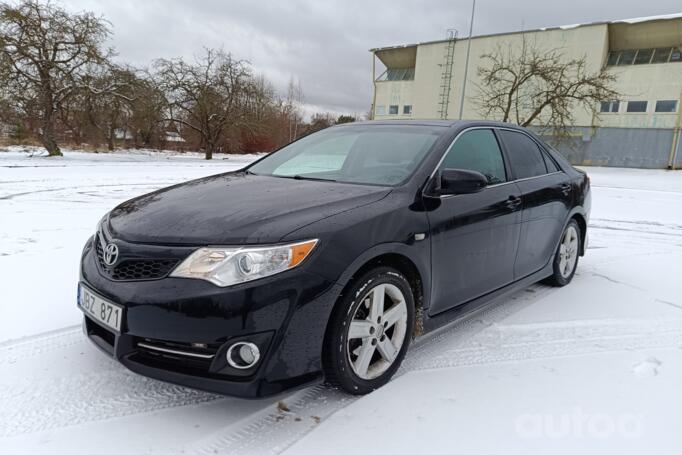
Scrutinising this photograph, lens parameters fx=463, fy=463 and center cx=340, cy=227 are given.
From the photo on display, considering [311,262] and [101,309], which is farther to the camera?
[101,309]

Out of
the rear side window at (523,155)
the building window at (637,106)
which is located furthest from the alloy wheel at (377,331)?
the building window at (637,106)

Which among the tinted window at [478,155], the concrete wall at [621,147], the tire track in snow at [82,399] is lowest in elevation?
the tire track in snow at [82,399]

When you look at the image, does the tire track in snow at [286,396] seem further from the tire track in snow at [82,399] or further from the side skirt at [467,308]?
the side skirt at [467,308]

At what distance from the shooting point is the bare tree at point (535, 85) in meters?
24.5

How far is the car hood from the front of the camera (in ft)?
7.04

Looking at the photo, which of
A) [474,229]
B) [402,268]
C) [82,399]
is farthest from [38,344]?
[474,229]

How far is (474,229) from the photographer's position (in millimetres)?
3006

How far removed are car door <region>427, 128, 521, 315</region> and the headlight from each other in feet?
3.31

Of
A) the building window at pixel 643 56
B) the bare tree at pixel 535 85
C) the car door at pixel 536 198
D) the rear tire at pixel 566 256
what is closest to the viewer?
the car door at pixel 536 198

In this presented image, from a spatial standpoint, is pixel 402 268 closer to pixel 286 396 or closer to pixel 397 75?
pixel 286 396

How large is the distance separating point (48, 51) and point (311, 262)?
22.8 m

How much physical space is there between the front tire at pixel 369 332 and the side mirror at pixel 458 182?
0.62 meters

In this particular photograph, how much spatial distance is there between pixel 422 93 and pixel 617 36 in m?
14.4

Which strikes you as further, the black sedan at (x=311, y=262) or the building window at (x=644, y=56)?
the building window at (x=644, y=56)
